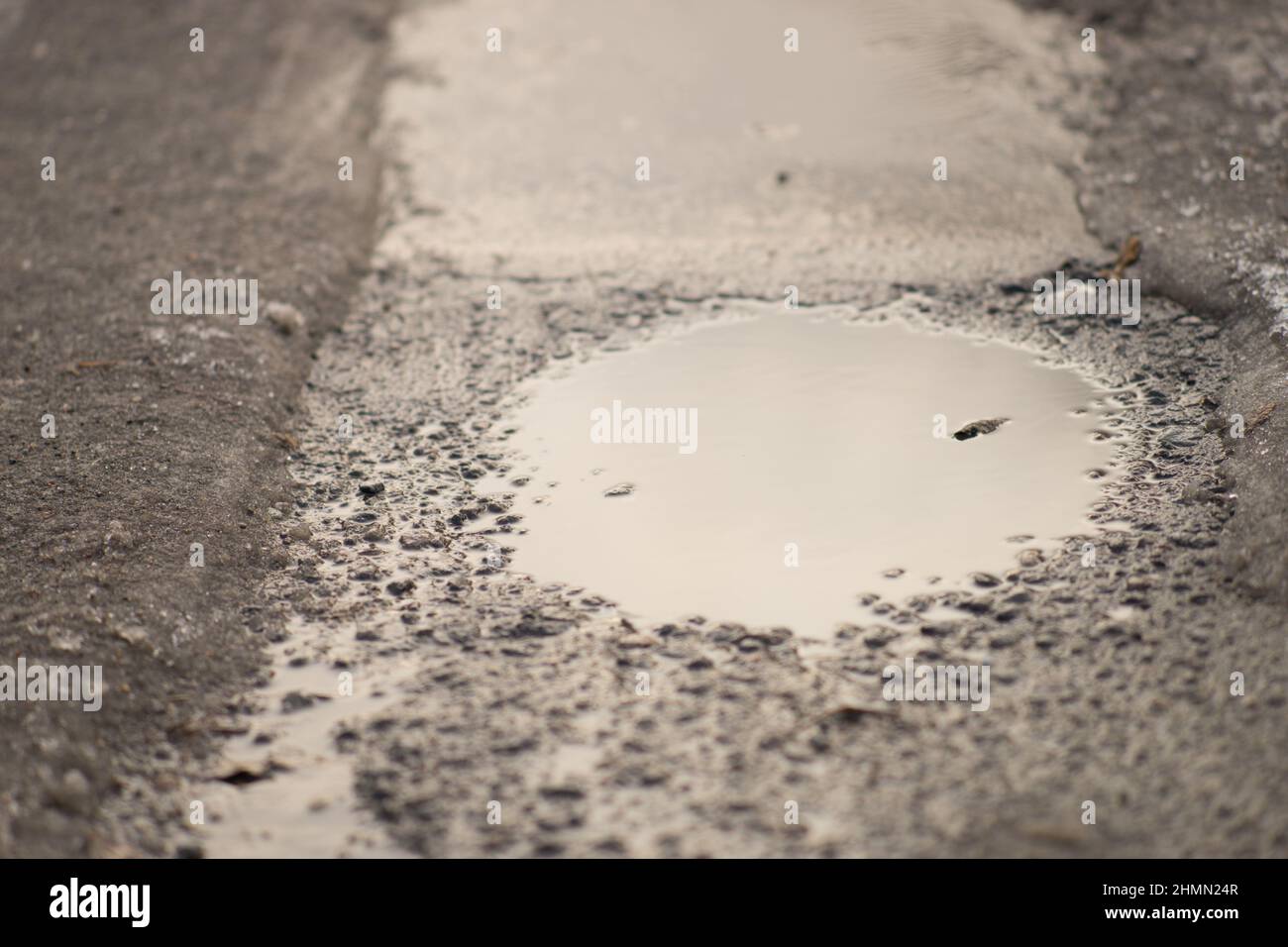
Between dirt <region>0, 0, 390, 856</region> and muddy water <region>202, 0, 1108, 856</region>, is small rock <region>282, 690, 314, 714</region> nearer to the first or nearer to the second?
muddy water <region>202, 0, 1108, 856</region>

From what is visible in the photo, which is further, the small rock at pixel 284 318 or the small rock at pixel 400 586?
the small rock at pixel 284 318

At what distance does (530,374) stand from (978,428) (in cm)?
160

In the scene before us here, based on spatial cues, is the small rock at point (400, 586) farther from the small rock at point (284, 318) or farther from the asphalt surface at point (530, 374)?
the small rock at point (284, 318)

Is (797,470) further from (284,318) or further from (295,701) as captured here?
(284,318)

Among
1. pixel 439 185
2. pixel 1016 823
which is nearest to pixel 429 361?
pixel 439 185

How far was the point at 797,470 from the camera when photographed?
413 cm

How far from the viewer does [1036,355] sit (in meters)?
4.67

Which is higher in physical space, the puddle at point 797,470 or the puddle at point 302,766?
the puddle at point 797,470

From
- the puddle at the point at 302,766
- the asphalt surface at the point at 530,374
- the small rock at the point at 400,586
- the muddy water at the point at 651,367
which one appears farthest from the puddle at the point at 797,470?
the puddle at the point at 302,766

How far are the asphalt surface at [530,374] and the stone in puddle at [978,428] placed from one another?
38 centimetres

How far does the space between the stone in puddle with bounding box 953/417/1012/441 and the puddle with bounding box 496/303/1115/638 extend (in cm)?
3

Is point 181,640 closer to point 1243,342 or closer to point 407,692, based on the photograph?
point 407,692

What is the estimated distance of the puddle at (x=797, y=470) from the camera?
144 inches

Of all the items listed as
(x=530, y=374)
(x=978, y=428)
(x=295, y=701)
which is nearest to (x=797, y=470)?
(x=978, y=428)
